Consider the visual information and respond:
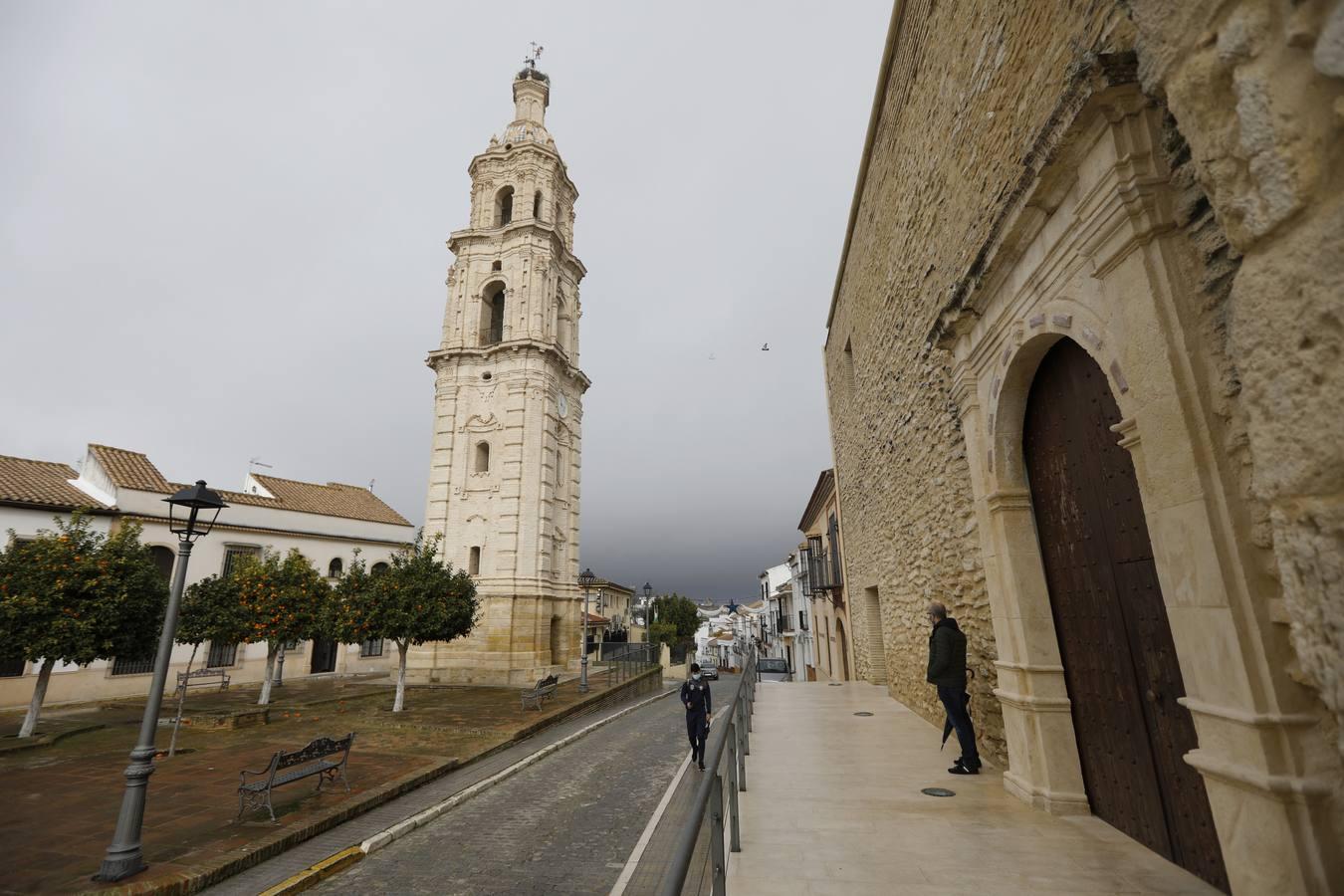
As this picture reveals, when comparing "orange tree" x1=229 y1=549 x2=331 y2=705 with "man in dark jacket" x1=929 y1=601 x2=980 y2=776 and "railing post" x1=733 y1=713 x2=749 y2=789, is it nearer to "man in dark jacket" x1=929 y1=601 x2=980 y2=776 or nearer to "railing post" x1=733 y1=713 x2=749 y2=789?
"railing post" x1=733 y1=713 x2=749 y2=789

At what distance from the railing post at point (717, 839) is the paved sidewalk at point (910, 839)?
358mm

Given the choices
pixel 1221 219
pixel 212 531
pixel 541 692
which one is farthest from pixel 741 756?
pixel 212 531

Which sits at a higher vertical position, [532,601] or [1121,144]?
[1121,144]

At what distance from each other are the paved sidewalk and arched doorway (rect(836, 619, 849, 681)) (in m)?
11.1

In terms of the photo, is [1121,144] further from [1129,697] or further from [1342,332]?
[1129,697]

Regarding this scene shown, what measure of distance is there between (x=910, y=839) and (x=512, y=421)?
21746 mm

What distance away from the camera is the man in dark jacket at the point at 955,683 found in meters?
5.28

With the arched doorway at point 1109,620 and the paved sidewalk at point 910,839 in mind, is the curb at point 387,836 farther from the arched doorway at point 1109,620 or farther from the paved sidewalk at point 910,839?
the arched doorway at point 1109,620

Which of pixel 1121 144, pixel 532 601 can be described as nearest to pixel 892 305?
pixel 1121 144

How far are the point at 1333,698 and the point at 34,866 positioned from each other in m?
9.78

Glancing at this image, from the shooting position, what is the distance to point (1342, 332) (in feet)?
4.83

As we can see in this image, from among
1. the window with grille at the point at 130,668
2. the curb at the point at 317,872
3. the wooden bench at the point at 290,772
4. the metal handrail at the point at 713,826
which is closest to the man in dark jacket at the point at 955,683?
the metal handrail at the point at 713,826

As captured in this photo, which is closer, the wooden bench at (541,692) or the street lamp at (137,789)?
the street lamp at (137,789)

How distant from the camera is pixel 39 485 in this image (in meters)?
18.5
